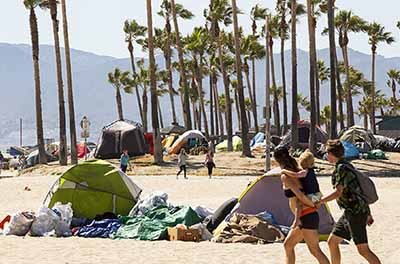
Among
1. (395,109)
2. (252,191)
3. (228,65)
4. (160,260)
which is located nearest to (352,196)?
(160,260)

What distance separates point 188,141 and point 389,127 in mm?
25859

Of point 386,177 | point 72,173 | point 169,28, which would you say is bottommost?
point 386,177

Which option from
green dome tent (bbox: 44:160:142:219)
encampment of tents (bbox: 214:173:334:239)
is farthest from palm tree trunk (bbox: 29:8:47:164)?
encampment of tents (bbox: 214:173:334:239)

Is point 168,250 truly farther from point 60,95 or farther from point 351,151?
point 60,95

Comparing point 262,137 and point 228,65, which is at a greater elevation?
point 228,65

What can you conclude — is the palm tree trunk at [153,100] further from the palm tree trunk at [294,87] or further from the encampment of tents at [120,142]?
the palm tree trunk at [294,87]

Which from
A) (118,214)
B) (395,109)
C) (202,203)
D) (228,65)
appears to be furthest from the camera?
(395,109)

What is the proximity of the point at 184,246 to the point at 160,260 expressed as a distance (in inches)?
57.1

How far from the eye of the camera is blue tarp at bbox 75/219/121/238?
14727mm

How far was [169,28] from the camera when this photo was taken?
6425cm

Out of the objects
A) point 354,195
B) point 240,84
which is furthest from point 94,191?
point 240,84

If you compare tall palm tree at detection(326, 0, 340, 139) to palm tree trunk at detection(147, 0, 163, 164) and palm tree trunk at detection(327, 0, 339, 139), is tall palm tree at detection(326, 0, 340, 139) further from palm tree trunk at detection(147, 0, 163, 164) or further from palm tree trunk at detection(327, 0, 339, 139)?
palm tree trunk at detection(147, 0, 163, 164)

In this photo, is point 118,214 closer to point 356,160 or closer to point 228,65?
point 356,160

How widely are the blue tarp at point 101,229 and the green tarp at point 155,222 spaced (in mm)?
163
